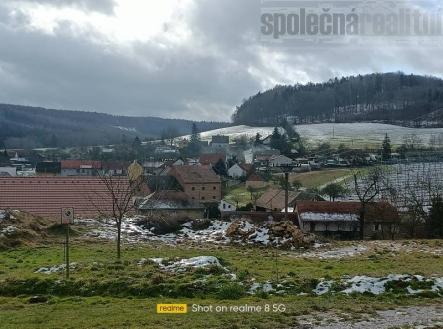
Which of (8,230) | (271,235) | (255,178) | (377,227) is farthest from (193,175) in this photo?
(8,230)

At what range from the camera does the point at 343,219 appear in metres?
35.1

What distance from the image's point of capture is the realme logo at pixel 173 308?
11.1 metres

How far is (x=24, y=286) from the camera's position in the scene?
45.0ft

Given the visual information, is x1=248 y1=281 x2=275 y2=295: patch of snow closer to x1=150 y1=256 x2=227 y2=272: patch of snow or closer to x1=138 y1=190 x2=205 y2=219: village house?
x1=150 y1=256 x2=227 y2=272: patch of snow

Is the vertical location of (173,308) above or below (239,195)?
above

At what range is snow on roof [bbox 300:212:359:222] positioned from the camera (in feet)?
114

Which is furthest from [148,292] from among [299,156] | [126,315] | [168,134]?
[168,134]

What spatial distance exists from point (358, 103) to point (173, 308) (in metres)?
189

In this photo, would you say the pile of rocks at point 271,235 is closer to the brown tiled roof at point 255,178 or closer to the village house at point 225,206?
the village house at point 225,206

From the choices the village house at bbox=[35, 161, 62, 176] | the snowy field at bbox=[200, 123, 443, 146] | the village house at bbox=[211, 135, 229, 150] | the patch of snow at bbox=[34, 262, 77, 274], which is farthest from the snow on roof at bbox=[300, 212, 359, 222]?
the village house at bbox=[211, 135, 229, 150]

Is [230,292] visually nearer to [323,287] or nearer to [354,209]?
[323,287]

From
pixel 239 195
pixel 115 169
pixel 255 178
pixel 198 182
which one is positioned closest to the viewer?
pixel 198 182

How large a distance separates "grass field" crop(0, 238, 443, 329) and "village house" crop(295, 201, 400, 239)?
49.6 feet

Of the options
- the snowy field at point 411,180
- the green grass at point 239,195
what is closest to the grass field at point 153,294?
the snowy field at point 411,180
